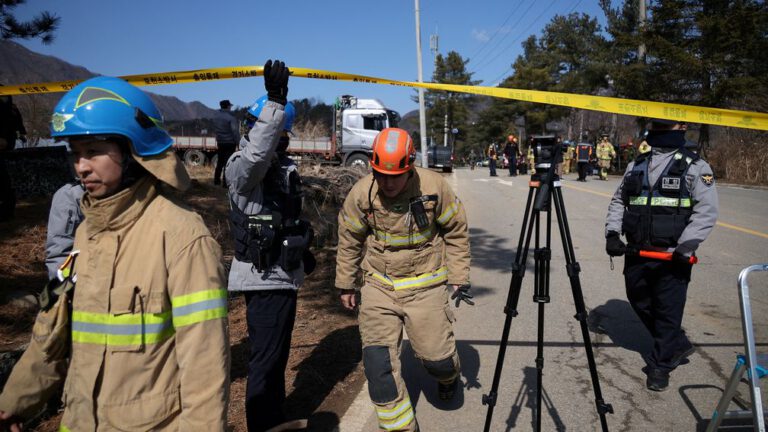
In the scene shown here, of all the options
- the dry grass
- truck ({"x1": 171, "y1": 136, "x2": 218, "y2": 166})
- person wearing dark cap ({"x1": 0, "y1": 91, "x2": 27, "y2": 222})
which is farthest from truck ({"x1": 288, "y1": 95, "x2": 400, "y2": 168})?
person wearing dark cap ({"x1": 0, "y1": 91, "x2": 27, "y2": 222})

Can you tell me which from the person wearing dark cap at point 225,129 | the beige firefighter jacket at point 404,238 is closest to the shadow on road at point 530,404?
the beige firefighter jacket at point 404,238

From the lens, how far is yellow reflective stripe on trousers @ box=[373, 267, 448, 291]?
3.22m

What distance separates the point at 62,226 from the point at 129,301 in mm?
1596

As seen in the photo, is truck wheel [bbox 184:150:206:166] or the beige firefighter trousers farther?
truck wheel [bbox 184:150:206:166]

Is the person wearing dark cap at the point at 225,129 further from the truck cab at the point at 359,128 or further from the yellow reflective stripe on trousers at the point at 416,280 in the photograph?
the truck cab at the point at 359,128

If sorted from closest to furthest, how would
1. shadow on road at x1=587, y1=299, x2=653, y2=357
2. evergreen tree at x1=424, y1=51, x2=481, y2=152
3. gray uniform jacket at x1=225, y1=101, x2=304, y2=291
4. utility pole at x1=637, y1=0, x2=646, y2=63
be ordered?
gray uniform jacket at x1=225, y1=101, x2=304, y2=291 < shadow on road at x1=587, y1=299, x2=653, y2=357 < utility pole at x1=637, y1=0, x2=646, y2=63 < evergreen tree at x1=424, y1=51, x2=481, y2=152

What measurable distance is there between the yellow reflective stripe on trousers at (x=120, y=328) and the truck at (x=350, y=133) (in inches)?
717

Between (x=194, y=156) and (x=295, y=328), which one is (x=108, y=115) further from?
(x=194, y=156)

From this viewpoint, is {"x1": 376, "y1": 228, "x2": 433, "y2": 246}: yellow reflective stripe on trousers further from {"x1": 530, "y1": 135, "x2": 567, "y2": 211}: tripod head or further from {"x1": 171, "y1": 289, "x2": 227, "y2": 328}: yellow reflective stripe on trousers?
{"x1": 171, "y1": 289, "x2": 227, "y2": 328}: yellow reflective stripe on trousers

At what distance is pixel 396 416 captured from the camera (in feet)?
9.21

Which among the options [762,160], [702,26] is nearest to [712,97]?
[702,26]

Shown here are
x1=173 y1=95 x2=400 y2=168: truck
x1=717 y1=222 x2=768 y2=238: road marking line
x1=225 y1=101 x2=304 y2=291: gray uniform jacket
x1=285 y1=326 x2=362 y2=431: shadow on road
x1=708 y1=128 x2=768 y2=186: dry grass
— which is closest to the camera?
x1=225 y1=101 x2=304 y2=291: gray uniform jacket

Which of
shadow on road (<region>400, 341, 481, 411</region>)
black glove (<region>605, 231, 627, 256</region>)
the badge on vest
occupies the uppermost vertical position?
the badge on vest

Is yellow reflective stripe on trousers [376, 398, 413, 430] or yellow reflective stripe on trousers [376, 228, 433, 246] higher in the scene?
yellow reflective stripe on trousers [376, 228, 433, 246]
